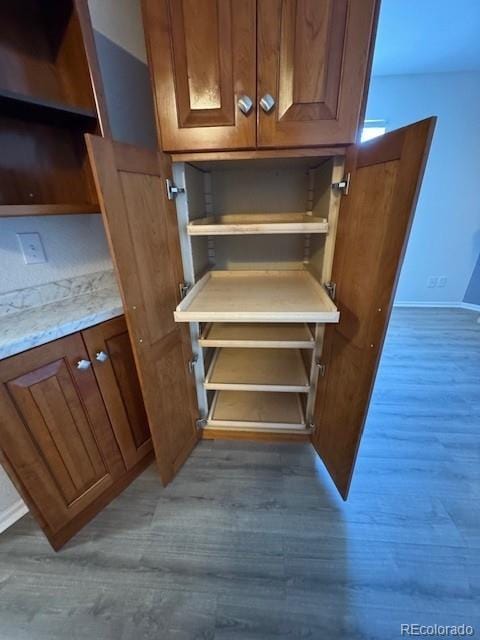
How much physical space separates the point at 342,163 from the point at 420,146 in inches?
14.4

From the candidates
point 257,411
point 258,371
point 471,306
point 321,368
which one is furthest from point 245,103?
point 471,306

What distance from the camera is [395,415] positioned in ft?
5.43

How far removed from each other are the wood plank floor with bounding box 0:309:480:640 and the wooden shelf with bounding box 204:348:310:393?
1.34ft

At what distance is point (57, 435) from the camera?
0.91 meters

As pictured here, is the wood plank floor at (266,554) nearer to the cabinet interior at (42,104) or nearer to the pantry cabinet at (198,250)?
the pantry cabinet at (198,250)

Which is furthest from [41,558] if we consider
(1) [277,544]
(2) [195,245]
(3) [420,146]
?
(3) [420,146]

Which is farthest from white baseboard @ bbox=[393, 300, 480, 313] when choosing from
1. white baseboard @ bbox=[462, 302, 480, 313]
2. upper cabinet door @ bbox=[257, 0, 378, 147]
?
upper cabinet door @ bbox=[257, 0, 378, 147]

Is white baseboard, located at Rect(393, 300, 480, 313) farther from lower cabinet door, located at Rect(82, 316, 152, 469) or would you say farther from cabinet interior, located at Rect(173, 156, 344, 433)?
lower cabinet door, located at Rect(82, 316, 152, 469)

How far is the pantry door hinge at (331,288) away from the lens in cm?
103

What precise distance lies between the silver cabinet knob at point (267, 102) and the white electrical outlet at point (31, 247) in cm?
101

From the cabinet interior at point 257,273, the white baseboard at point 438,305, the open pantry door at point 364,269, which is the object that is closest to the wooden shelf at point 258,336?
the cabinet interior at point 257,273

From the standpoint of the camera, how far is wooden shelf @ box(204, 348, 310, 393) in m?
1.31

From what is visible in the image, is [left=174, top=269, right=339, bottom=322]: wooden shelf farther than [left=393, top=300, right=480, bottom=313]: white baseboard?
No

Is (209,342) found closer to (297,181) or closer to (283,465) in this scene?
(283,465)
